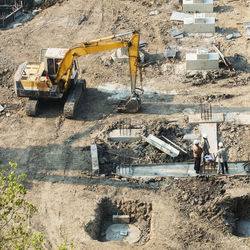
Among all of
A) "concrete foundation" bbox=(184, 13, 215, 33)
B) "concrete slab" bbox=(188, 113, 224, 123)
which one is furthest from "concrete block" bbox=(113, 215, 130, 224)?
"concrete foundation" bbox=(184, 13, 215, 33)

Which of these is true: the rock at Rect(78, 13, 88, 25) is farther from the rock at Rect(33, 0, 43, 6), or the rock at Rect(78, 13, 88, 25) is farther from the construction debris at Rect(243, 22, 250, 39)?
the construction debris at Rect(243, 22, 250, 39)

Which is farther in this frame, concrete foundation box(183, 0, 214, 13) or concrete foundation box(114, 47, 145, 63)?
concrete foundation box(183, 0, 214, 13)

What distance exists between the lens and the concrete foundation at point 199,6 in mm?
29734

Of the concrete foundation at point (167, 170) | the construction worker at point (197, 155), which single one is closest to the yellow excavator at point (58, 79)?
the concrete foundation at point (167, 170)

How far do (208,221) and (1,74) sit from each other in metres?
13.8

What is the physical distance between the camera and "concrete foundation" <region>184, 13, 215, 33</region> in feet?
91.0

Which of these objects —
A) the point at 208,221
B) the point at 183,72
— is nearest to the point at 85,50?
the point at 183,72

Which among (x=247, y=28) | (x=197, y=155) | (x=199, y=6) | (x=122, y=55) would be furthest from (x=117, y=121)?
(x=199, y=6)

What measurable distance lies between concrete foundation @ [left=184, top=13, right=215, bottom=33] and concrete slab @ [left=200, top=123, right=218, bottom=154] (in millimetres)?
8181

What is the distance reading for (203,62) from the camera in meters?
24.9

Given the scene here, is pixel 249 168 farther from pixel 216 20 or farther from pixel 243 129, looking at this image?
pixel 216 20

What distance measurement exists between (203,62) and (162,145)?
635 cm

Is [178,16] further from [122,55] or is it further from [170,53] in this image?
[122,55]

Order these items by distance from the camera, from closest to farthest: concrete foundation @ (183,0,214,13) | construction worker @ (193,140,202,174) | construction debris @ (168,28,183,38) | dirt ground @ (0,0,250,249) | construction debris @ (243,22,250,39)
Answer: dirt ground @ (0,0,250,249)
construction worker @ (193,140,202,174)
construction debris @ (243,22,250,39)
construction debris @ (168,28,183,38)
concrete foundation @ (183,0,214,13)
